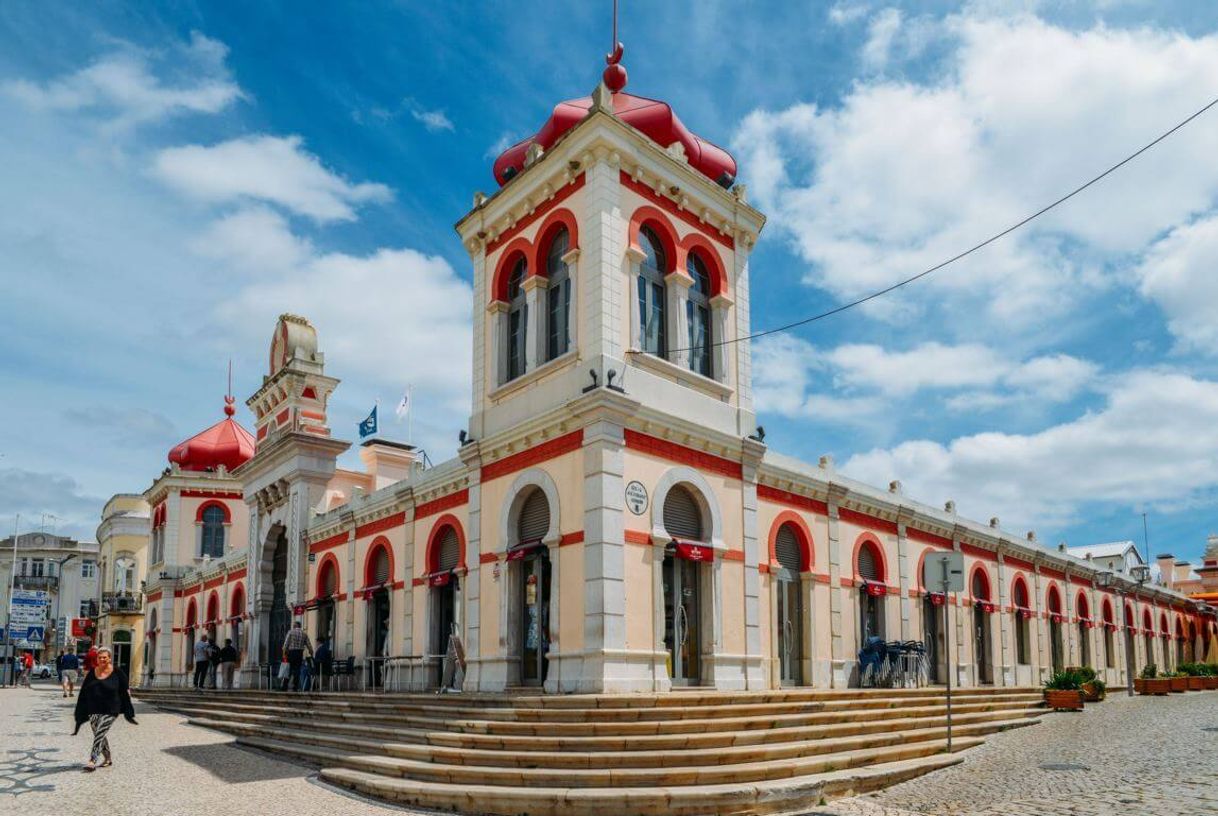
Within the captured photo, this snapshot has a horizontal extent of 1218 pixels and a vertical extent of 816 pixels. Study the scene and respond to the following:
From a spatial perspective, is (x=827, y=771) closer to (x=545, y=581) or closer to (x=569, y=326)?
(x=545, y=581)

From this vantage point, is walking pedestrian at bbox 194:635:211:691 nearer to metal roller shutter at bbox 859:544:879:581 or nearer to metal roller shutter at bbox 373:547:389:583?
metal roller shutter at bbox 373:547:389:583

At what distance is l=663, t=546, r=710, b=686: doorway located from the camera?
612 inches

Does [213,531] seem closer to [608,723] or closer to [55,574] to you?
[608,723]

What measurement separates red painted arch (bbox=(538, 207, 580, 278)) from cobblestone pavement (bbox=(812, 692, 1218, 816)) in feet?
32.8

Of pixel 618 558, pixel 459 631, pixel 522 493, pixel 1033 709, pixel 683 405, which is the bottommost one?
pixel 1033 709

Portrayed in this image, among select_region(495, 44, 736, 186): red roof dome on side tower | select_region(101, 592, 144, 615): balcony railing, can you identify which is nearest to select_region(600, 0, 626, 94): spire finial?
select_region(495, 44, 736, 186): red roof dome on side tower

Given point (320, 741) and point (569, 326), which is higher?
point (569, 326)

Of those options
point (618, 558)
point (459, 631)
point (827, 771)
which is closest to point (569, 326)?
point (618, 558)

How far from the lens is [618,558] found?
568 inches

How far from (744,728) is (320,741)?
615cm

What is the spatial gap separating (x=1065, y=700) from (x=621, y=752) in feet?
43.0

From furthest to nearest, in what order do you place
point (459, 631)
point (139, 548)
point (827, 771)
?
point (139, 548) → point (459, 631) → point (827, 771)

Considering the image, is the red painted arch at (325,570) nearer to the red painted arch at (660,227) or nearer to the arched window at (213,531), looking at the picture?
the red painted arch at (660,227)

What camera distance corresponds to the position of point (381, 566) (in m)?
22.3
